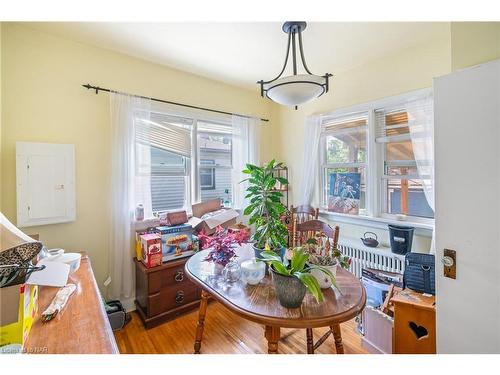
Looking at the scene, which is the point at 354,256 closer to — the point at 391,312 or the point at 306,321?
the point at 391,312

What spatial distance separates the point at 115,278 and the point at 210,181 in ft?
4.77

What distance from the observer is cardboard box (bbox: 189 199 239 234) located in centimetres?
252

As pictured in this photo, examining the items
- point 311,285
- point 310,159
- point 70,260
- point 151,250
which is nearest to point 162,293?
point 151,250

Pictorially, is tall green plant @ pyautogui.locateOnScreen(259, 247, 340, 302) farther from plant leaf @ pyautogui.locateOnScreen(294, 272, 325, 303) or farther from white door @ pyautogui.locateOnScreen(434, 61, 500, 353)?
white door @ pyautogui.locateOnScreen(434, 61, 500, 353)

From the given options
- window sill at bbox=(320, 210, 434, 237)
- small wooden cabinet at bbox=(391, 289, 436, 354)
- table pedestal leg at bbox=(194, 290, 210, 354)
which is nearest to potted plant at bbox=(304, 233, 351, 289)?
small wooden cabinet at bbox=(391, 289, 436, 354)

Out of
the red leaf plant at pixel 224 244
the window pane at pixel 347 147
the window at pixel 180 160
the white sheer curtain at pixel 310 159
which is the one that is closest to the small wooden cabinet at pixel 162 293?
the window at pixel 180 160

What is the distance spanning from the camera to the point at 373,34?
197cm

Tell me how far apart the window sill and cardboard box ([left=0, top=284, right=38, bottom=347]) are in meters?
2.66

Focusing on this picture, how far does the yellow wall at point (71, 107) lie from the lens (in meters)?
1.77

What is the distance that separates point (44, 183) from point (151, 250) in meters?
1.00

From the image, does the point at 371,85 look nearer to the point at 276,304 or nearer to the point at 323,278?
the point at 323,278

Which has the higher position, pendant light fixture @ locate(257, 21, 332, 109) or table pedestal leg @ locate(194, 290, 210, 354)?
pendant light fixture @ locate(257, 21, 332, 109)

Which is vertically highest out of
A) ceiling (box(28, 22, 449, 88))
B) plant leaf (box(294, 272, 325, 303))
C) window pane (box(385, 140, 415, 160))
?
ceiling (box(28, 22, 449, 88))
